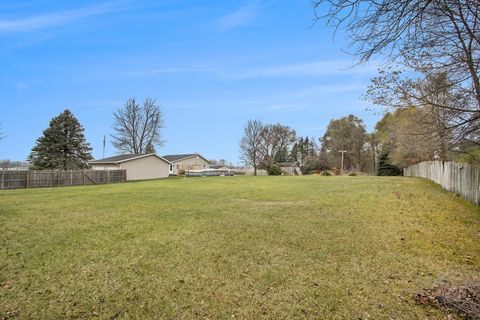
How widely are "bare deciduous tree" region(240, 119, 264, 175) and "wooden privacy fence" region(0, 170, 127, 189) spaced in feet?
89.6

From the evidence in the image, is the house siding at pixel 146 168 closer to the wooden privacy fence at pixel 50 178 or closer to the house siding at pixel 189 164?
the wooden privacy fence at pixel 50 178

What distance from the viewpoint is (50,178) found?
22812mm

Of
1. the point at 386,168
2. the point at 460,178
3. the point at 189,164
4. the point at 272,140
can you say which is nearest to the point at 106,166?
the point at 189,164

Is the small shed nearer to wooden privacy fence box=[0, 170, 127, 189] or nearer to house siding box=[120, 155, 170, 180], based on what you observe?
house siding box=[120, 155, 170, 180]

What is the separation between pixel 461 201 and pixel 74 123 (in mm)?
35030

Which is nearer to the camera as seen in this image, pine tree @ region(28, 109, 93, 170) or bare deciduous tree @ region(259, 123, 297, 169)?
pine tree @ region(28, 109, 93, 170)

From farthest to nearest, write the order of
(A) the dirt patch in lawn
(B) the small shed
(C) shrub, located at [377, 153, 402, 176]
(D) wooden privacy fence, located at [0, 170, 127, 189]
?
1. (C) shrub, located at [377, 153, 402, 176]
2. (B) the small shed
3. (D) wooden privacy fence, located at [0, 170, 127, 189]
4. (A) the dirt patch in lawn

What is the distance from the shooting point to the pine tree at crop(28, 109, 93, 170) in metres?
32.5

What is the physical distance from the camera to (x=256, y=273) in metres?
3.90

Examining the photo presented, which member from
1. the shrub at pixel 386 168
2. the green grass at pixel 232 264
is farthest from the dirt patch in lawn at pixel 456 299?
the shrub at pixel 386 168

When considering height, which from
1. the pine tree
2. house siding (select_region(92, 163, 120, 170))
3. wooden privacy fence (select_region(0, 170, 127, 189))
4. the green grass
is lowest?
the green grass

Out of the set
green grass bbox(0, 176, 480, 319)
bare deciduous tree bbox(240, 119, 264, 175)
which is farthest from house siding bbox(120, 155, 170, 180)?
green grass bbox(0, 176, 480, 319)

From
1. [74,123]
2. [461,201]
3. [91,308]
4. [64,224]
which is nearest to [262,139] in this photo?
[74,123]

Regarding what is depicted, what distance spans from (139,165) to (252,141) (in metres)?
22.6
